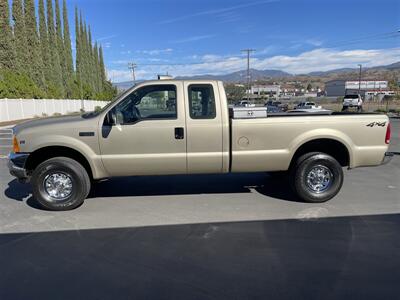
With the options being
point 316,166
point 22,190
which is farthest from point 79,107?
point 316,166

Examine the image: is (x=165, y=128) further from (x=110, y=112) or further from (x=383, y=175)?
(x=383, y=175)

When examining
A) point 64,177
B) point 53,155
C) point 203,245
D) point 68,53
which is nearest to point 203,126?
point 203,245

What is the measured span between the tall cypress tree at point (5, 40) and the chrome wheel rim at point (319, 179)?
3008 centimetres

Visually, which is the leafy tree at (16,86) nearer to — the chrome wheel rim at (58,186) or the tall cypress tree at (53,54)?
the tall cypress tree at (53,54)

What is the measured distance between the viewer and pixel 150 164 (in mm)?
5359

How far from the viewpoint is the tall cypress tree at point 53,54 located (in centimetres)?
3794

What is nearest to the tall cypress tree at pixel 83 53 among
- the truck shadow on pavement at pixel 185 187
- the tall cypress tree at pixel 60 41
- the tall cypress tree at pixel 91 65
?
the tall cypress tree at pixel 91 65

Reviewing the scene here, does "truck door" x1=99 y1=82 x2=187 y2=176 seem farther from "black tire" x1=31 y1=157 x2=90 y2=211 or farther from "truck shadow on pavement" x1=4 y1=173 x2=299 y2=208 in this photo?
"truck shadow on pavement" x1=4 y1=173 x2=299 y2=208

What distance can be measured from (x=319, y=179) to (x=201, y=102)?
2406 millimetres

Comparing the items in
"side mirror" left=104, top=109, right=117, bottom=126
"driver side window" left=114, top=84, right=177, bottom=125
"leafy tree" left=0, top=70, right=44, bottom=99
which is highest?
"leafy tree" left=0, top=70, right=44, bottom=99

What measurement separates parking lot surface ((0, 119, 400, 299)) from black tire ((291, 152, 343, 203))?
171mm

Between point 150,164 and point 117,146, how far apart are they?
23.4 inches

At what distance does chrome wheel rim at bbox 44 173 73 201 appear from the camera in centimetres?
534

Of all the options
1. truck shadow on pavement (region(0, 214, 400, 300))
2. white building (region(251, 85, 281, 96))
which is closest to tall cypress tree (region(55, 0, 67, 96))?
truck shadow on pavement (region(0, 214, 400, 300))
